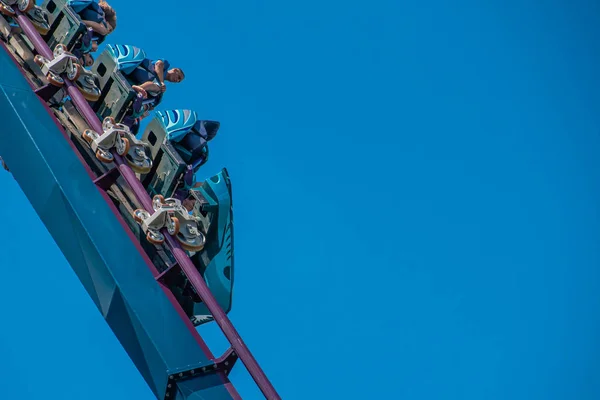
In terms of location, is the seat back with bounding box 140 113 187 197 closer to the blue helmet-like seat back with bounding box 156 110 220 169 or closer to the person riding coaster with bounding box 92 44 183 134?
the blue helmet-like seat back with bounding box 156 110 220 169

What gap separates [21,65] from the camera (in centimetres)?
1041

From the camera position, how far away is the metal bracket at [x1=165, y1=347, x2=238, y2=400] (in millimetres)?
8531

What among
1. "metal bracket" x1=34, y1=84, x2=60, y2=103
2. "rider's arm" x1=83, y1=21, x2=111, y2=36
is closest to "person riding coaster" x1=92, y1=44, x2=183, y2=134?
"metal bracket" x1=34, y1=84, x2=60, y2=103

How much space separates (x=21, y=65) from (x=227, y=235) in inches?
120

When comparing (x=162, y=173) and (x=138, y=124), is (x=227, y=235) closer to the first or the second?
(x=162, y=173)

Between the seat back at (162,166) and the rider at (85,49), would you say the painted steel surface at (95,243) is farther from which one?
the rider at (85,49)

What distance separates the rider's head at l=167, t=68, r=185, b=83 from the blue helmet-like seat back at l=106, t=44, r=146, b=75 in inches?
24.9

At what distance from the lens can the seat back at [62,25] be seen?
10562 millimetres

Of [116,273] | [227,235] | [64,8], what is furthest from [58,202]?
[64,8]

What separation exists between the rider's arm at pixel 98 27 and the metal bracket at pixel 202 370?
4.47 m

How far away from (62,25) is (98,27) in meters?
0.70

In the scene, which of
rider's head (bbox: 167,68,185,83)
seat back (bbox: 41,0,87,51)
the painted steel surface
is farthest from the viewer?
rider's head (bbox: 167,68,185,83)

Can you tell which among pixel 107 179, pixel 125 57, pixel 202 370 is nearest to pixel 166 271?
pixel 202 370

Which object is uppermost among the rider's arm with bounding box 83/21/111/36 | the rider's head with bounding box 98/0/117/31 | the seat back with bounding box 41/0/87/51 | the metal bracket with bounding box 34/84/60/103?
the rider's head with bounding box 98/0/117/31
